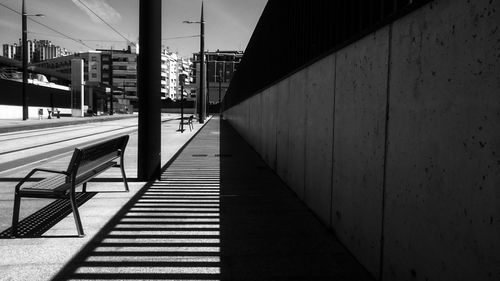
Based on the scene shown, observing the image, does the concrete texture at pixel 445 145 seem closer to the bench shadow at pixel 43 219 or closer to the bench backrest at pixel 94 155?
the bench backrest at pixel 94 155

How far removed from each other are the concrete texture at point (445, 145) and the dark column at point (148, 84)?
557 centimetres

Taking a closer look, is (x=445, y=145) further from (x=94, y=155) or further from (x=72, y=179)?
(x=94, y=155)

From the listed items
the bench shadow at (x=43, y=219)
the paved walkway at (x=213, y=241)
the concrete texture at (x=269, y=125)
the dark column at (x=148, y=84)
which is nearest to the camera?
the paved walkway at (x=213, y=241)

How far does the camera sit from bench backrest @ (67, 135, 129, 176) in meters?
4.52

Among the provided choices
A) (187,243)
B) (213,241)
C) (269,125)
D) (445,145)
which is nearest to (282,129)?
(269,125)

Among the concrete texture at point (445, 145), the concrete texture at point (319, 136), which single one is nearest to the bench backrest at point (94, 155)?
the concrete texture at point (319, 136)

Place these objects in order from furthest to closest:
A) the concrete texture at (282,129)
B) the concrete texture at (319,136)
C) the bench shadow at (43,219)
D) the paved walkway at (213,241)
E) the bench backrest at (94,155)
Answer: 1. the concrete texture at (282,129)
2. the concrete texture at (319,136)
3. the bench shadow at (43,219)
4. the bench backrest at (94,155)
5. the paved walkway at (213,241)

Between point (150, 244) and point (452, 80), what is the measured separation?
3.05 m

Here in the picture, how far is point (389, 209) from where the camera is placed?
3180mm

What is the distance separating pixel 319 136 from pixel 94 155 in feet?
8.53

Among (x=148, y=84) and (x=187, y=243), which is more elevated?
(x=148, y=84)

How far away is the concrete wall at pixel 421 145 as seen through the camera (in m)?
2.11

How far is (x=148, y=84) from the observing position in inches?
319

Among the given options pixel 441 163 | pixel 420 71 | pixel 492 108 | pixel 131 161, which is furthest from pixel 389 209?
pixel 131 161
